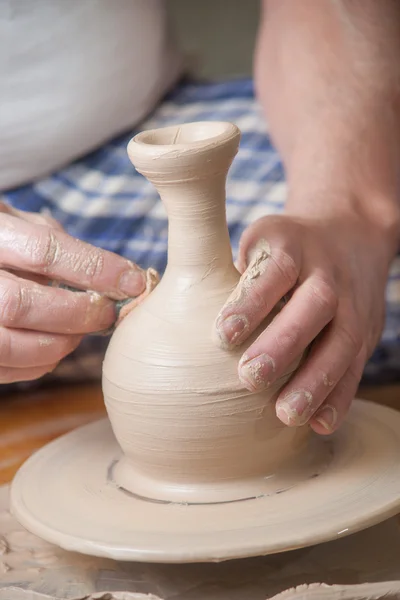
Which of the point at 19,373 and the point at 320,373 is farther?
the point at 19,373

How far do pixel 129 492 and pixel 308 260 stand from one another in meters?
0.37

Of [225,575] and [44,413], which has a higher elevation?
[225,575]

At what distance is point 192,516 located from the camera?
99 cm

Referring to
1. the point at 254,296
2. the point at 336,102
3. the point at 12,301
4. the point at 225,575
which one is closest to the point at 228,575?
the point at 225,575

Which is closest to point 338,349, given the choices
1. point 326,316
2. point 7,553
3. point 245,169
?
point 326,316

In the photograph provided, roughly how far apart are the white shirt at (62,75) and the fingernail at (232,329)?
36.0 inches

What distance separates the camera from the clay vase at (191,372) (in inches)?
39.3

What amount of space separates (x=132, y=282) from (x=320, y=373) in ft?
0.90

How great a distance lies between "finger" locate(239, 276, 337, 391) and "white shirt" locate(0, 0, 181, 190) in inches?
34.9

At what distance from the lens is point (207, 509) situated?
1005mm

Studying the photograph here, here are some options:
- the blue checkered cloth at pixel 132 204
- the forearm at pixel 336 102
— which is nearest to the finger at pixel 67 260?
the forearm at pixel 336 102

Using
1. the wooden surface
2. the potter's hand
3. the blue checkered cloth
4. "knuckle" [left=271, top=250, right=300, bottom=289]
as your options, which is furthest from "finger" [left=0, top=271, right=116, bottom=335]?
the blue checkered cloth

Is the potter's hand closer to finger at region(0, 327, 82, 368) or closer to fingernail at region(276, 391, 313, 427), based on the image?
finger at region(0, 327, 82, 368)

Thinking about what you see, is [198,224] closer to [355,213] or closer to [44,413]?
[355,213]
